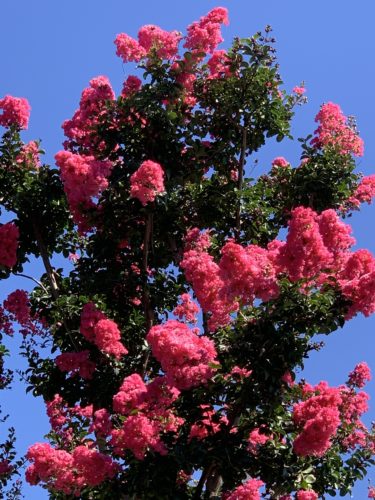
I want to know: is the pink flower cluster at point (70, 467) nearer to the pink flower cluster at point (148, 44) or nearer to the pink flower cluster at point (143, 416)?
the pink flower cluster at point (143, 416)

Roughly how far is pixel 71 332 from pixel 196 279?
2.49 m

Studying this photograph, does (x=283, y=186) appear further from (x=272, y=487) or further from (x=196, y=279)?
(x=272, y=487)

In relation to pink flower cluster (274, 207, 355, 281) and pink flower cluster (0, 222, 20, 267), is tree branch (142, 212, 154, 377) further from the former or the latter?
pink flower cluster (274, 207, 355, 281)

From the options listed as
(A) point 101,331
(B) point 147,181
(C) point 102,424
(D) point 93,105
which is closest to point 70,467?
(C) point 102,424

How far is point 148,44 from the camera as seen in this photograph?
852 cm

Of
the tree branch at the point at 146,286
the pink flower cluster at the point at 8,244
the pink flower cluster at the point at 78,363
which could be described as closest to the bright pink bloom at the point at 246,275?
the tree branch at the point at 146,286

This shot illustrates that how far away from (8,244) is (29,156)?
1.26 m

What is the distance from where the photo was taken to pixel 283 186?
9164mm

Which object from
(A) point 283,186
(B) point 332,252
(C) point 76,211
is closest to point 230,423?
(B) point 332,252

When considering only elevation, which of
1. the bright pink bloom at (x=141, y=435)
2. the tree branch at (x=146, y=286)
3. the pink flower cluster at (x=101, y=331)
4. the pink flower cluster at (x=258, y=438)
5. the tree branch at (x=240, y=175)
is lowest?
the bright pink bloom at (x=141, y=435)

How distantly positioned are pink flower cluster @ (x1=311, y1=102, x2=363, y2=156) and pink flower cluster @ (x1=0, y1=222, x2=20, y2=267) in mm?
3673

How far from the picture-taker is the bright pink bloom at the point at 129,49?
8.51m

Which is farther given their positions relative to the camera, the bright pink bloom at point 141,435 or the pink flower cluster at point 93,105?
the pink flower cluster at point 93,105

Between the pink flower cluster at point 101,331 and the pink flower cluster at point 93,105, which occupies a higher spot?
the pink flower cluster at point 93,105
